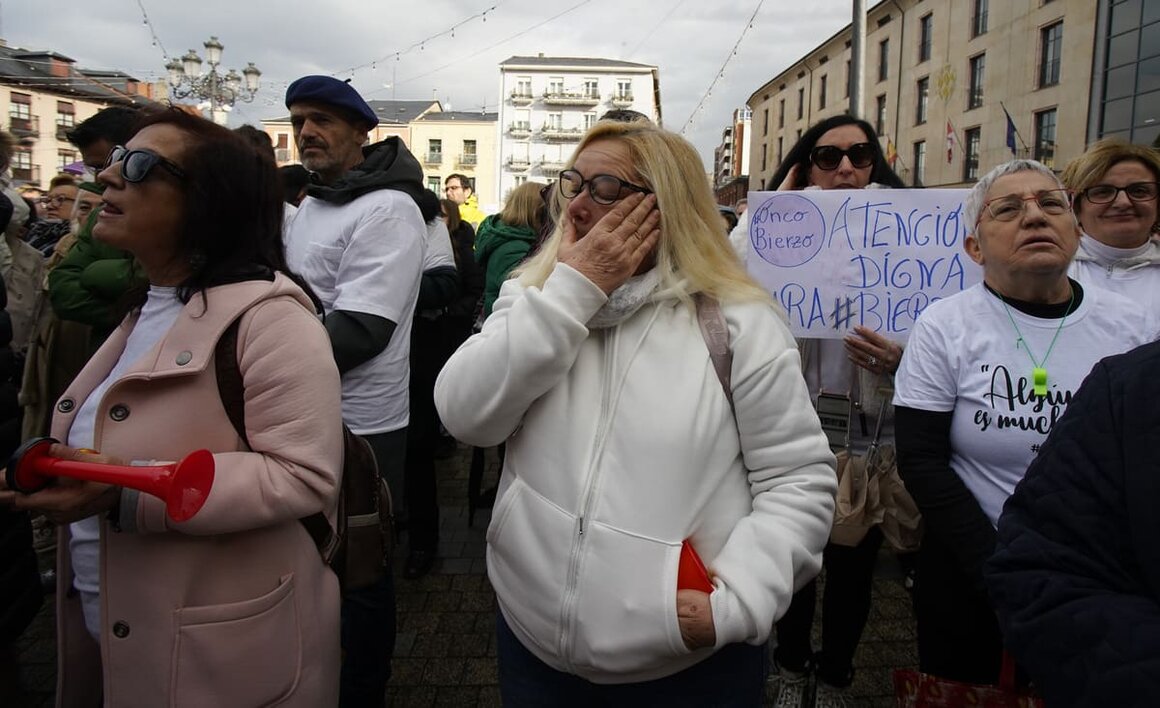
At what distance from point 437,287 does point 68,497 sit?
8.13 feet

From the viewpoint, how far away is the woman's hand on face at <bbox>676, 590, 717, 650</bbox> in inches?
52.6

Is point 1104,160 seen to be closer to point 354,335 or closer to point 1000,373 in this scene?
point 1000,373

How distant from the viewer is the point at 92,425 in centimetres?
162

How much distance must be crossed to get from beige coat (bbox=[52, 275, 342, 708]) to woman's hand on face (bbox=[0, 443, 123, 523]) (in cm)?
5

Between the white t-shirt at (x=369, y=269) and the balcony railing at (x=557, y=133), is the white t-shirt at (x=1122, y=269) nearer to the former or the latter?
the white t-shirt at (x=369, y=269)

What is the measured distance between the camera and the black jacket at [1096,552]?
91 cm

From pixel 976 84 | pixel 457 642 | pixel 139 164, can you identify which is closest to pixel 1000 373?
pixel 139 164

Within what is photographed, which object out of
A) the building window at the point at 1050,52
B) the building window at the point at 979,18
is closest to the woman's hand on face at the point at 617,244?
the building window at the point at 1050,52

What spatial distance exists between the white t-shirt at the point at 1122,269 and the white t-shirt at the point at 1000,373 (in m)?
0.73

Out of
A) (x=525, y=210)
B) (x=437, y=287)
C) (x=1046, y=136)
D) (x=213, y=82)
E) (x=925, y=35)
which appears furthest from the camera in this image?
(x=925, y=35)

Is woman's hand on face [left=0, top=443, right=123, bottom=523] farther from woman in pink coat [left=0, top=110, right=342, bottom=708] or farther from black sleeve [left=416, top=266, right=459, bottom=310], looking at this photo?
black sleeve [left=416, top=266, right=459, bottom=310]

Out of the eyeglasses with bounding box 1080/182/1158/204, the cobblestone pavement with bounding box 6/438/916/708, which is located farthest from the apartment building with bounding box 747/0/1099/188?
the cobblestone pavement with bounding box 6/438/916/708

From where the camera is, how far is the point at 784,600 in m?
1.43

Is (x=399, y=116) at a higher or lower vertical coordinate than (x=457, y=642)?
higher
